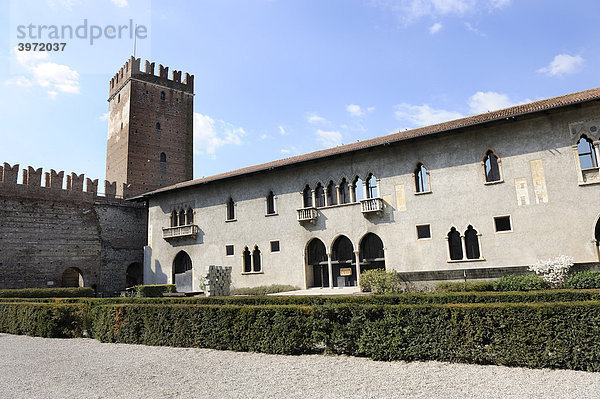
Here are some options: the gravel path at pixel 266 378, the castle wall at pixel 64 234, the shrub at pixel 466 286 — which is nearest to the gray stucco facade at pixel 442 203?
the shrub at pixel 466 286

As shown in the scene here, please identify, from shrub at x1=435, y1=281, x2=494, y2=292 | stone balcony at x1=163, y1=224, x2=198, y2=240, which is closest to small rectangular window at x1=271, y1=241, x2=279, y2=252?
stone balcony at x1=163, y1=224, x2=198, y2=240

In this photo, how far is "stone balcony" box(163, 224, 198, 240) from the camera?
26.9 m

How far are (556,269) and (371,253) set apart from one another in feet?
26.2

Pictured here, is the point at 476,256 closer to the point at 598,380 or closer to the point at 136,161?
the point at 598,380

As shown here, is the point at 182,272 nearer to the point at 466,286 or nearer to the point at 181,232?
the point at 181,232

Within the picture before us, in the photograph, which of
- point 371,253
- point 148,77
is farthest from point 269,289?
point 148,77

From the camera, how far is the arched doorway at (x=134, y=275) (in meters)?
33.8

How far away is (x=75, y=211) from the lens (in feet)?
100

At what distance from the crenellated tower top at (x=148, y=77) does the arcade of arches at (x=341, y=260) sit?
2737 cm

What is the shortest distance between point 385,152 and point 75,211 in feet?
74.7

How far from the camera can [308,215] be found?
2206 centimetres

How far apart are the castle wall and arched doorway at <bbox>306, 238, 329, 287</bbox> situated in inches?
663

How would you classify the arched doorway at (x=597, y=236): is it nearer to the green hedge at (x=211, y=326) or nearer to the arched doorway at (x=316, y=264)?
the arched doorway at (x=316, y=264)

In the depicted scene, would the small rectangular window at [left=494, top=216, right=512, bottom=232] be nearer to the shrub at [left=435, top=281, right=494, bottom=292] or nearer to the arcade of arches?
the shrub at [left=435, top=281, right=494, bottom=292]
